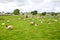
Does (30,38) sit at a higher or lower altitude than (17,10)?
higher

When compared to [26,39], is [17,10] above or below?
below

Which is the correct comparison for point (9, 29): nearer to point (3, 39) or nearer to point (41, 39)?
point (3, 39)

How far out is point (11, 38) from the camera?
3055 centimetres

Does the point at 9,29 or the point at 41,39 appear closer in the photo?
the point at 41,39

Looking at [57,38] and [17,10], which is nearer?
[57,38]

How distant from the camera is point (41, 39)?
2992 centimetres

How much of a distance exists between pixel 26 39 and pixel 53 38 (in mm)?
5878

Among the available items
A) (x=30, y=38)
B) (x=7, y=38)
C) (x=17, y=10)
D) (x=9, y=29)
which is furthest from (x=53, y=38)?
(x=17, y=10)

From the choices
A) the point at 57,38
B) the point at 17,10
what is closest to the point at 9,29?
the point at 57,38

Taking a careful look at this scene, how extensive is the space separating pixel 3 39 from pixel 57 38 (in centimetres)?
1145

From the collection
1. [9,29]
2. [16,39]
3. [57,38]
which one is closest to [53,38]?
[57,38]

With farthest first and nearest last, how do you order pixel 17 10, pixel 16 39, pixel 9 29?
pixel 17 10, pixel 9 29, pixel 16 39

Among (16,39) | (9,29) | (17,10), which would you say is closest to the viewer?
(16,39)

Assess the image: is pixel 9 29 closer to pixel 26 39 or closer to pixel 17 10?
pixel 26 39
